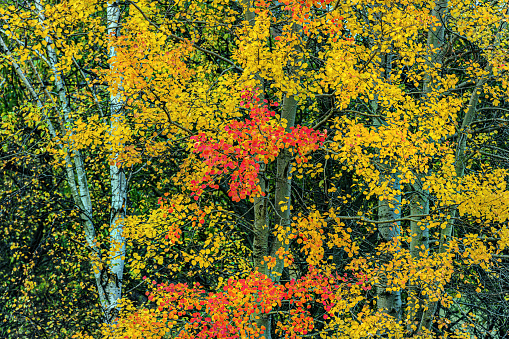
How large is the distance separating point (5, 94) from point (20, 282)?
4.72 m

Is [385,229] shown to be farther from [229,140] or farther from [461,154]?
[229,140]

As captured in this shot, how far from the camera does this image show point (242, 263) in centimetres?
1002

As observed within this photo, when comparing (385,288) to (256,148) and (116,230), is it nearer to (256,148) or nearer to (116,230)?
(256,148)

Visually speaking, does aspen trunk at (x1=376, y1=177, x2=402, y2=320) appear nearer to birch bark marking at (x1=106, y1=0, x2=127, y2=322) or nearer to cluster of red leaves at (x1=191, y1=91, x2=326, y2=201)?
cluster of red leaves at (x1=191, y1=91, x2=326, y2=201)

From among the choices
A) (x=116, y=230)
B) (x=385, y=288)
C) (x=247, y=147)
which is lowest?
(x=385, y=288)

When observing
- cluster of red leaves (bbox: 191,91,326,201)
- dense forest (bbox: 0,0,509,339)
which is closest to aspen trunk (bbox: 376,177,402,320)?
dense forest (bbox: 0,0,509,339)

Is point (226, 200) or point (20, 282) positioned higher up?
point (226, 200)

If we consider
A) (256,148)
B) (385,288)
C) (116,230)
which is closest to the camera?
(256,148)

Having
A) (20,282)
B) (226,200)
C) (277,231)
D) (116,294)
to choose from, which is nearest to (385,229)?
(277,231)

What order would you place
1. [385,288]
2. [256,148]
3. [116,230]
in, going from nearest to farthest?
[256,148]
[116,230]
[385,288]

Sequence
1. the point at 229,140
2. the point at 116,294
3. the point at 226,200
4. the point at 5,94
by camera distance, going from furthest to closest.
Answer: the point at 226,200 < the point at 5,94 < the point at 116,294 < the point at 229,140

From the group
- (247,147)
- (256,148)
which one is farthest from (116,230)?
(256,148)

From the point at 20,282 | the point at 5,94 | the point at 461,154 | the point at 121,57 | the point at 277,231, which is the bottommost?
the point at 20,282

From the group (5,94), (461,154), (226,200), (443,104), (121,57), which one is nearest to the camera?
(121,57)
